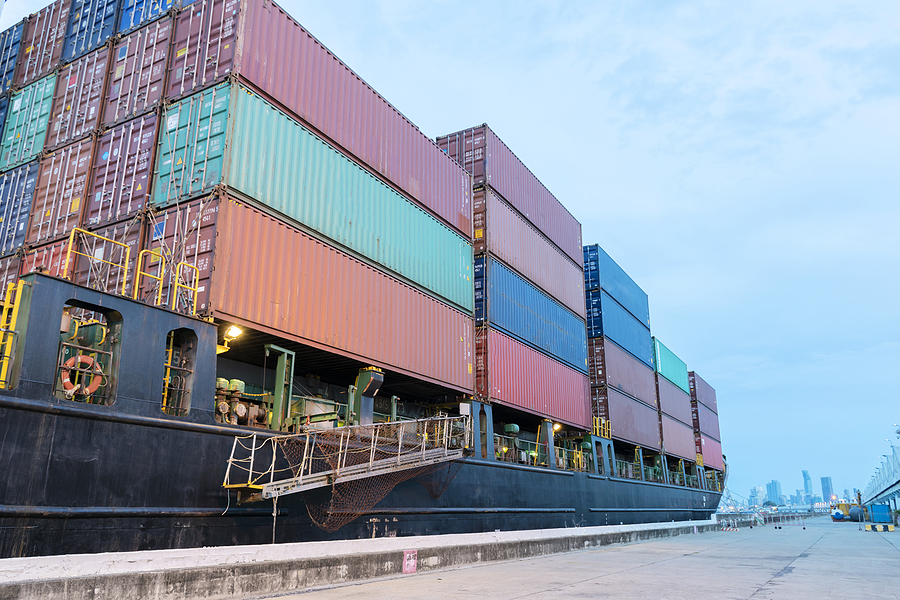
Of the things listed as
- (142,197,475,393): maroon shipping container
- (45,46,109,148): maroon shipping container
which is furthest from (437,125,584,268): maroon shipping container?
(45,46,109,148): maroon shipping container

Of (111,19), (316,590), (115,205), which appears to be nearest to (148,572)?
(316,590)

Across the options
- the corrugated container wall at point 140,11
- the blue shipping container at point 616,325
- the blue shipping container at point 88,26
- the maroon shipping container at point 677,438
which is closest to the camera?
the corrugated container wall at point 140,11

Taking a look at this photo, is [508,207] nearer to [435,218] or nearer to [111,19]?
[435,218]

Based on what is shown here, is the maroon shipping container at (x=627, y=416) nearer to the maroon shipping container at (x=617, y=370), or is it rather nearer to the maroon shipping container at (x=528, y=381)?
the maroon shipping container at (x=617, y=370)

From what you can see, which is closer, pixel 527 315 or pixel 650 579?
pixel 650 579

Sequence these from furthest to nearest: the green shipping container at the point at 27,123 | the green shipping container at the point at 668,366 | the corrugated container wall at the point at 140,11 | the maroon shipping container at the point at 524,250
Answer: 1. the green shipping container at the point at 668,366
2. the maroon shipping container at the point at 524,250
3. the green shipping container at the point at 27,123
4. the corrugated container wall at the point at 140,11

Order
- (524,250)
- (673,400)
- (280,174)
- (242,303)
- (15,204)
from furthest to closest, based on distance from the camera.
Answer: (673,400)
(524,250)
(15,204)
(280,174)
(242,303)

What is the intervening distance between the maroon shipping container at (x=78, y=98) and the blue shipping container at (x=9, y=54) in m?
3.48

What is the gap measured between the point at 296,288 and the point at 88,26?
10.6 meters

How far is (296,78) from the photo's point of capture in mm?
14289

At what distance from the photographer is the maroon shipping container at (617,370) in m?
28.8

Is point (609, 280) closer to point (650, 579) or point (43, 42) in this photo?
point (650, 579)

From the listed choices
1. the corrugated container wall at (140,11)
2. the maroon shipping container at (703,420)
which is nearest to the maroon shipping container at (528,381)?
the corrugated container wall at (140,11)

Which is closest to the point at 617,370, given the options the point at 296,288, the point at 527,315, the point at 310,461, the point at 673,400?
the point at 527,315
